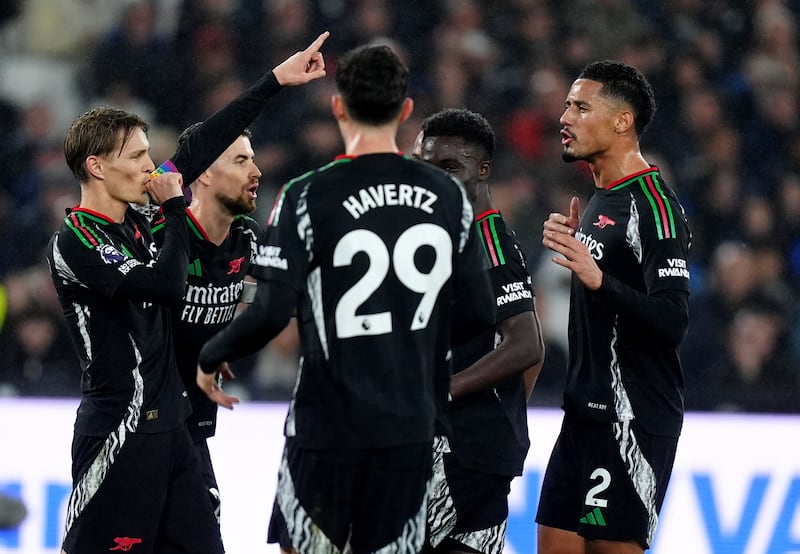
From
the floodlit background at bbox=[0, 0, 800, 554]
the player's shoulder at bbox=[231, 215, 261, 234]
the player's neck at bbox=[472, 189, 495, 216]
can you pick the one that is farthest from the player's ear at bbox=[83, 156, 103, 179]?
the floodlit background at bbox=[0, 0, 800, 554]

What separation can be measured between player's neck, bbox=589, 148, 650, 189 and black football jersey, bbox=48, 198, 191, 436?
153cm

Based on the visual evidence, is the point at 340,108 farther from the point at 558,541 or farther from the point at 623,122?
the point at 558,541

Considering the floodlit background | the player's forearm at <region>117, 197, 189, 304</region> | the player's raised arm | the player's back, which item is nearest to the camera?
the player's back

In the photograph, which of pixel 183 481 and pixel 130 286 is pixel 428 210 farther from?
pixel 183 481

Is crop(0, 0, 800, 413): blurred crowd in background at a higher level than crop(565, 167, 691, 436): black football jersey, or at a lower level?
higher

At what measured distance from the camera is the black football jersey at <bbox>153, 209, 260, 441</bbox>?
4398 mm

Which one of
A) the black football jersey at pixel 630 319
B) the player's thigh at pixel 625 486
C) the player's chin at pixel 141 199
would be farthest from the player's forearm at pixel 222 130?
the player's thigh at pixel 625 486

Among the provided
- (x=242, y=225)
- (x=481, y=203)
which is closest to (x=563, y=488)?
(x=481, y=203)

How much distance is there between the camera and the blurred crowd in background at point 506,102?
774 cm

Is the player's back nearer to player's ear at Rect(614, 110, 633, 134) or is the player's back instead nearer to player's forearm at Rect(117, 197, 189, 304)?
player's forearm at Rect(117, 197, 189, 304)

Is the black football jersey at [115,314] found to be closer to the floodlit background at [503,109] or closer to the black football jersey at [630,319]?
the black football jersey at [630,319]

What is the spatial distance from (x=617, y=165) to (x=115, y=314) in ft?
6.07

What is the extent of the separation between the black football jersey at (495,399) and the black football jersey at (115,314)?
99 centimetres

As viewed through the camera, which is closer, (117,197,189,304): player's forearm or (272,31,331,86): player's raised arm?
(117,197,189,304): player's forearm
